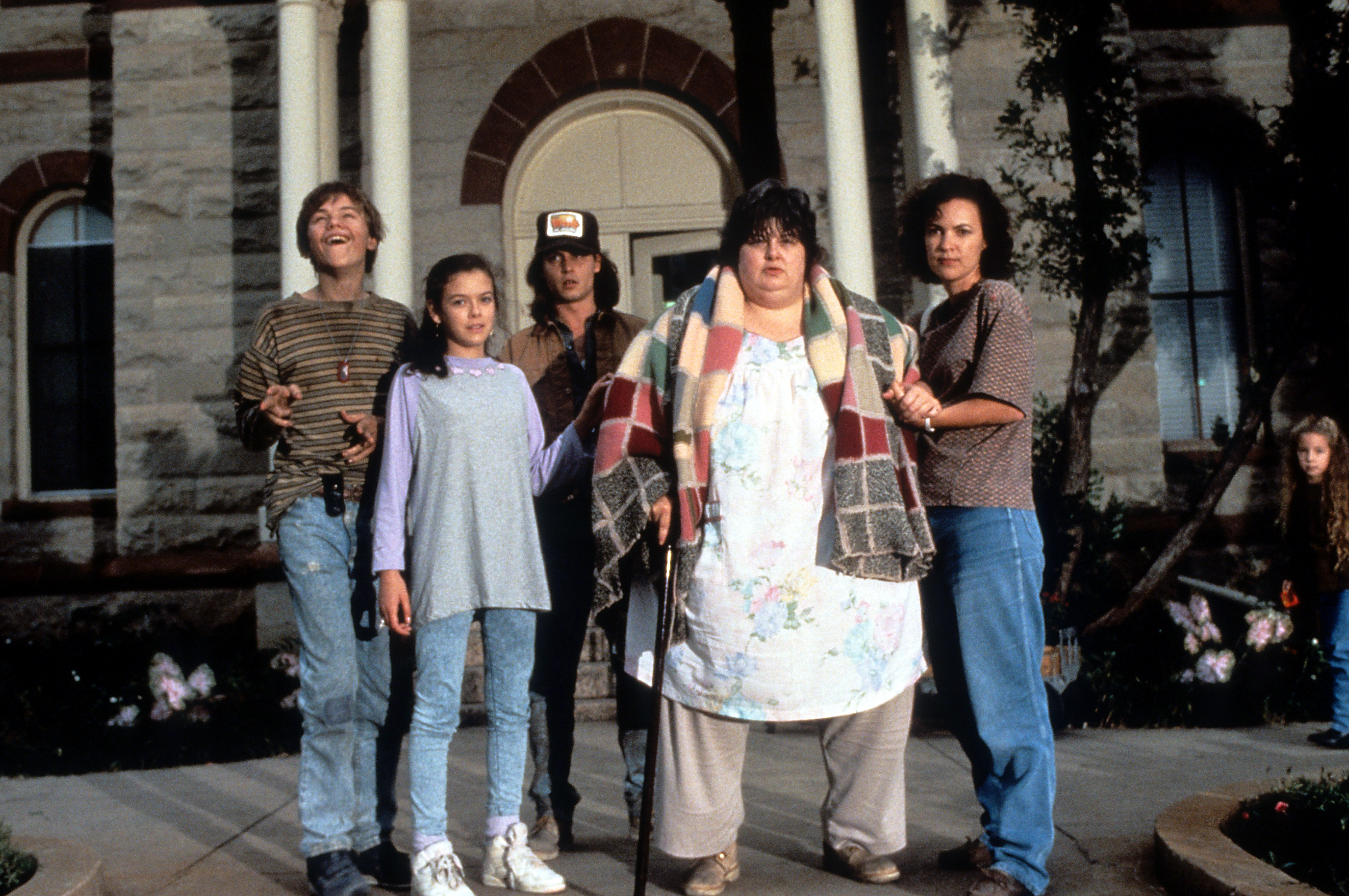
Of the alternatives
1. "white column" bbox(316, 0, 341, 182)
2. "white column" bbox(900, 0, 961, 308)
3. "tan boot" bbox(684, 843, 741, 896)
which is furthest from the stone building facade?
"tan boot" bbox(684, 843, 741, 896)

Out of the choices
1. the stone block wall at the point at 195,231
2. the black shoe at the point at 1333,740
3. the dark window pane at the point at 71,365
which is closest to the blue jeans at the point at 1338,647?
the black shoe at the point at 1333,740

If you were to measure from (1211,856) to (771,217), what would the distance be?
6.62 feet

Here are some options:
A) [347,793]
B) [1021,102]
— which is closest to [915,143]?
[1021,102]

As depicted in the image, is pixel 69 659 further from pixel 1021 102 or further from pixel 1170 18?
pixel 1170 18

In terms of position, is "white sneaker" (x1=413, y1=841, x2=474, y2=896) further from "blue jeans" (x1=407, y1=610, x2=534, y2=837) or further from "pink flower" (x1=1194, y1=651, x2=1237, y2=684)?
"pink flower" (x1=1194, y1=651, x2=1237, y2=684)

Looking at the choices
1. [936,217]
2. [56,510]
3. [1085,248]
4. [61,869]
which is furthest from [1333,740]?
[56,510]

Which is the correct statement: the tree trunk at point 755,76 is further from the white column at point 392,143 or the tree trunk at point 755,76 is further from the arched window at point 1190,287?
the arched window at point 1190,287

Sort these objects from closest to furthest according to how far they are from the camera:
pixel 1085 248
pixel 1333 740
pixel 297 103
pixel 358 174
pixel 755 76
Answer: pixel 1333 740
pixel 1085 248
pixel 297 103
pixel 755 76
pixel 358 174

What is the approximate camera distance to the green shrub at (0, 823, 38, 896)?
3.33 meters

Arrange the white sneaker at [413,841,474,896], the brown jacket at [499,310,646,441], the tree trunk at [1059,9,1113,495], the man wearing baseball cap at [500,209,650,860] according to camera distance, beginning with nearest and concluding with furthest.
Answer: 1. the white sneaker at [413,841,474,896]
2. the man wearing baseball cap at [500,209,650,860]
3. the brown jacket at [499,310,646,441]
4. the tree trunk at [1059,9,1113,495]

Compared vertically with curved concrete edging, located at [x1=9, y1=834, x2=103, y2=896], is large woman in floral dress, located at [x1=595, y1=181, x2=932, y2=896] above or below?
above

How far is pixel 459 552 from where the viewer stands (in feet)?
11.0

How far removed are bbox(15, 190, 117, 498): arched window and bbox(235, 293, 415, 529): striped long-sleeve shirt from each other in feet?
21.2

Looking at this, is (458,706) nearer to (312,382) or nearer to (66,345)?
(312,382)
